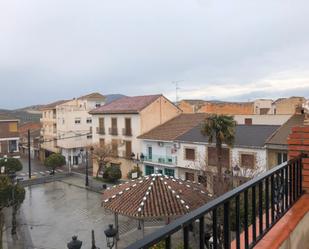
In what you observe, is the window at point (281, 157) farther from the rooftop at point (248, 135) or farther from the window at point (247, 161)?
the window at point (247, 161)

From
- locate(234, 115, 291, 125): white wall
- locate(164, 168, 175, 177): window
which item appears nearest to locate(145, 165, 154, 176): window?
locate(164, 168, 175, 177): window

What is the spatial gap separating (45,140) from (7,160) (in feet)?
51.1

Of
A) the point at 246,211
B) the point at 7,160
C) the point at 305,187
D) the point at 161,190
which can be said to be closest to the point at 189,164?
the point at 161,190

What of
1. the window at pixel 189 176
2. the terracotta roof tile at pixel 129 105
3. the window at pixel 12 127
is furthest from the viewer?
the window at pixel 12 127

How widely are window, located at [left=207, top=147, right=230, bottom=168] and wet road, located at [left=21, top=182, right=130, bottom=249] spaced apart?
7.58 m

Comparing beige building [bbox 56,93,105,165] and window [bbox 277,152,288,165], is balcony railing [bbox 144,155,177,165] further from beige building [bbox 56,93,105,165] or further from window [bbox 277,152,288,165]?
beige building [bbox 56,93,105,165]

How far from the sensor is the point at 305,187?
13.3 ft

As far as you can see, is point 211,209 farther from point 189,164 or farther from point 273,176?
point 189,164

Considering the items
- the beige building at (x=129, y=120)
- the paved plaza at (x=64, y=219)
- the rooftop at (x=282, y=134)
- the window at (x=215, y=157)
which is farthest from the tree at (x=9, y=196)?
the rooftop at (x=282, y=134)

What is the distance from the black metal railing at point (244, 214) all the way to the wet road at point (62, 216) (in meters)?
12.0

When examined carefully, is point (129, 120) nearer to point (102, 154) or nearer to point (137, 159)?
point (137, 159)

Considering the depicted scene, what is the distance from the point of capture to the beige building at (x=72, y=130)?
41.5 meters

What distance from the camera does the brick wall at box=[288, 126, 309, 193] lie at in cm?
389

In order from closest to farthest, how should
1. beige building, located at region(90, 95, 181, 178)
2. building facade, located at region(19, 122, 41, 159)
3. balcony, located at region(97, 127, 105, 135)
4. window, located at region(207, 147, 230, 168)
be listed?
window, located at region(207, 147, 230, 168) → beige building, located at region(90, 95, 181, 178) → balcony, located at region(97, 127, 105, 135) → building facade, located at region(19, 122, 41, 159)
